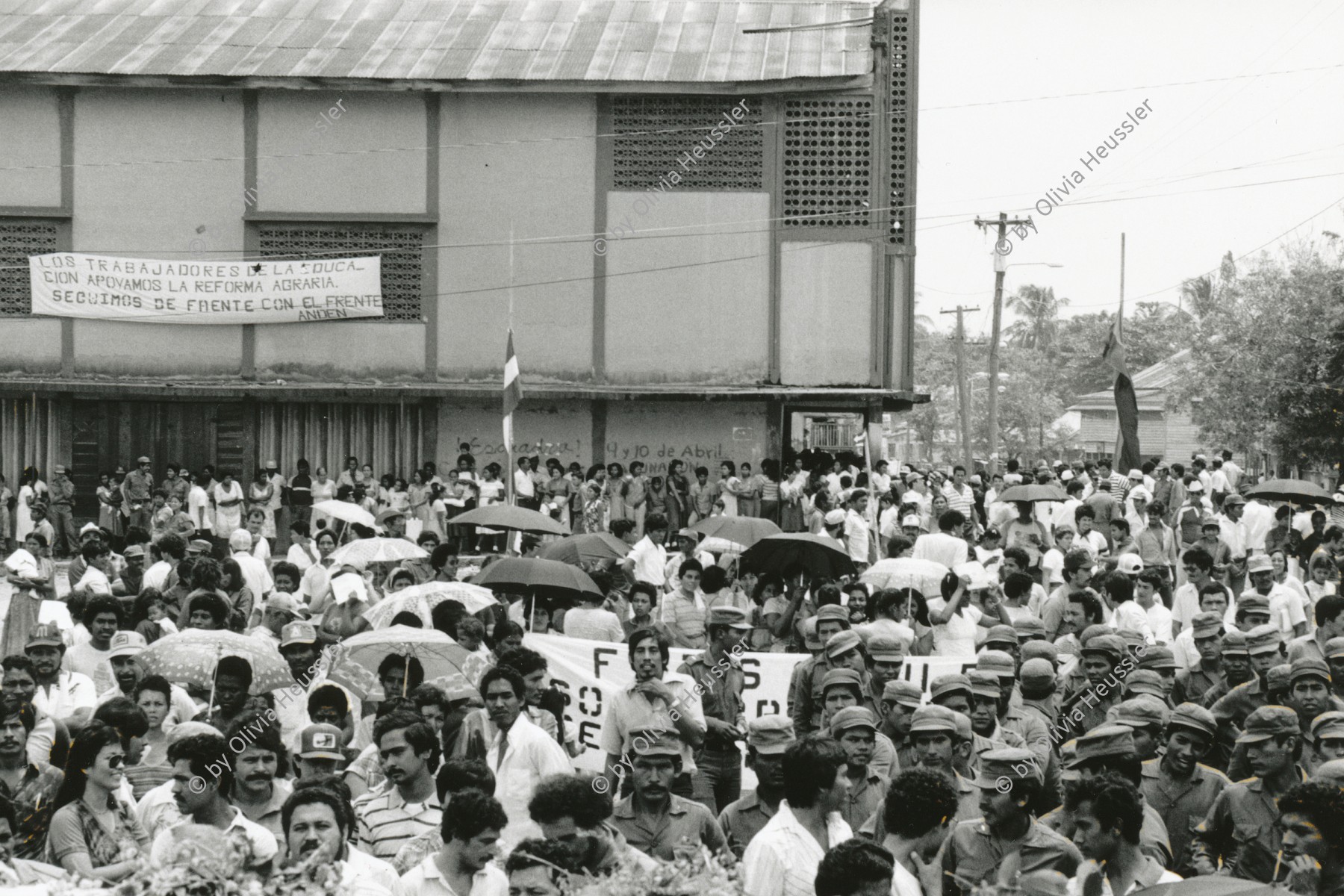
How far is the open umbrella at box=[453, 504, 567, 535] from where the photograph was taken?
1488 cm

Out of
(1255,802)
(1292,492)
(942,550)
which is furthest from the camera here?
(1292,492)

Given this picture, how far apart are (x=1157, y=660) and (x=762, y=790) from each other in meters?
2.92

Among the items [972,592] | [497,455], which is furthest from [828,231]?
[972,592]

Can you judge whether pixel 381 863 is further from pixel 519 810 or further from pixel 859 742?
pixel 859 742

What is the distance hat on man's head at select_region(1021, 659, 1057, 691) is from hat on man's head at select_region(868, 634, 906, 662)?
67cm

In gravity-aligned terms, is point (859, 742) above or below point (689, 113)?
below

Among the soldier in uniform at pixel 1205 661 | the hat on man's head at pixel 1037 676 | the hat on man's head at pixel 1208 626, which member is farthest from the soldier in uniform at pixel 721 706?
the hat on man's head at pixel 1208 626

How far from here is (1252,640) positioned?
31.0ft

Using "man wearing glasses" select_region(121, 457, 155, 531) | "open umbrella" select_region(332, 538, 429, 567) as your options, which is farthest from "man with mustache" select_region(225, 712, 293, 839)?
"man wearing glasses" select_region(121, 457, 155, 531)

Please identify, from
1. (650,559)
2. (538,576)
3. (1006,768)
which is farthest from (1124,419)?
A: (1006,768)

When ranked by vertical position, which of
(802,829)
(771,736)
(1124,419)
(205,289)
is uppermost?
(205,289)

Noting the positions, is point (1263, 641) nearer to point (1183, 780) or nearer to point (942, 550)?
point (1183, 780)

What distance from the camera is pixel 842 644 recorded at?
9.09 metres

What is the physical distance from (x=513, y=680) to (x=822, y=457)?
686 inches
